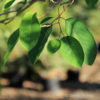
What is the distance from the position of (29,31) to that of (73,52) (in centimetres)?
16

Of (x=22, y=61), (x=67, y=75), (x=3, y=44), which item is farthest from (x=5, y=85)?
(x=3, y=44)

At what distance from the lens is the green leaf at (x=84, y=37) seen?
36.7 inches

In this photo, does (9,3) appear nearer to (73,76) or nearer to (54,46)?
(54,46)

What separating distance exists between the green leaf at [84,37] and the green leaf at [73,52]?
0.03 metres

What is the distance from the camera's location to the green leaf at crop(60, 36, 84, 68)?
90cm

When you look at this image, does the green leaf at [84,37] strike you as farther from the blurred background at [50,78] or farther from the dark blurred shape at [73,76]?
the dark blurred shape at [73,76]

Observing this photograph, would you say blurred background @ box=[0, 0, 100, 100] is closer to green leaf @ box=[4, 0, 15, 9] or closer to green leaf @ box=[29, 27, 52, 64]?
green leaf @ box=[4, 0, 15, 9]

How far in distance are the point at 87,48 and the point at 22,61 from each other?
172 inches

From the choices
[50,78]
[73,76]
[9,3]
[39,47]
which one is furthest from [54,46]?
[73,76]

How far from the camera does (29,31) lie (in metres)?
0.83

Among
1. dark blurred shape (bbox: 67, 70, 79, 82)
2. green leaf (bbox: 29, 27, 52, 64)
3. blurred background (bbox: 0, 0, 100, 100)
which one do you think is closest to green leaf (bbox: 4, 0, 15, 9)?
green leaf (bbox: 29, 27, 52, 64)

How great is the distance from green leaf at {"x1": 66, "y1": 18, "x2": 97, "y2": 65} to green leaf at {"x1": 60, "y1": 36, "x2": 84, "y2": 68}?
0.03 m

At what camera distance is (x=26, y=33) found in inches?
32.9

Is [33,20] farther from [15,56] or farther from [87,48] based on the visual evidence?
[15,56]
